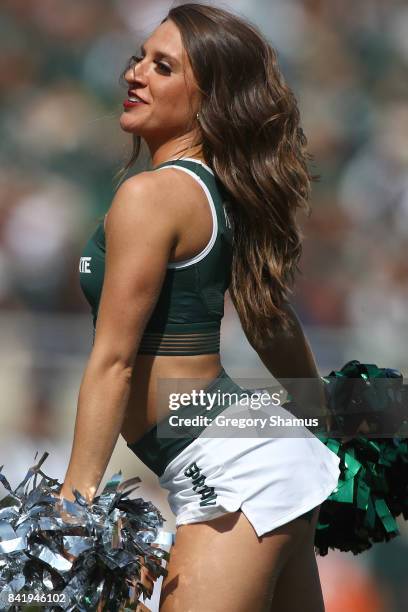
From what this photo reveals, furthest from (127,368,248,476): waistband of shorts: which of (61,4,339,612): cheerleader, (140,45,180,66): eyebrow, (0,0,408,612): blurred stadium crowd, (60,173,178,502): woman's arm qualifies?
(0,0,408,612): blurred stadium crowd

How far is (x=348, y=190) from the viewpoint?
482 centimetres

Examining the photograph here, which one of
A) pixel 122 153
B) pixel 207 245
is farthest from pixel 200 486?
pixel 122 153

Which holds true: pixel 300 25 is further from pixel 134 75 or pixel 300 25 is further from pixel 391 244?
pixel 134 75

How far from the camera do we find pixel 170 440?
6.41ft

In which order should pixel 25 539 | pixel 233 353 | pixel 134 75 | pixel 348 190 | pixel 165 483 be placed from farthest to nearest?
pixel 348 190, pixel 233 353, pixel 134 75, pixel 165 483, pixel 25 539

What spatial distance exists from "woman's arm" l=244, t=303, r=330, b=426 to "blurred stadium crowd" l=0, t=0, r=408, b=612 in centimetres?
203

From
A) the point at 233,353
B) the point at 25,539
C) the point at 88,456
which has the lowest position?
the point at 25,539

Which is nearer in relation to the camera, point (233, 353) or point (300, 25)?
point (233, 353)

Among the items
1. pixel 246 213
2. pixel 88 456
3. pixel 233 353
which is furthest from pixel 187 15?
pixel 233 353

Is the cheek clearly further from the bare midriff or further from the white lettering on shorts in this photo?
the white lettering on shorts

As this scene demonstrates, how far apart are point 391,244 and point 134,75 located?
9.13 ft

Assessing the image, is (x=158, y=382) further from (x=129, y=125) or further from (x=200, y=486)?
(x=129, y=125)

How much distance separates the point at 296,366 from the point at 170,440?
522 mm

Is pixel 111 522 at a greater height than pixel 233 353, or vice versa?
pixel 233 353
